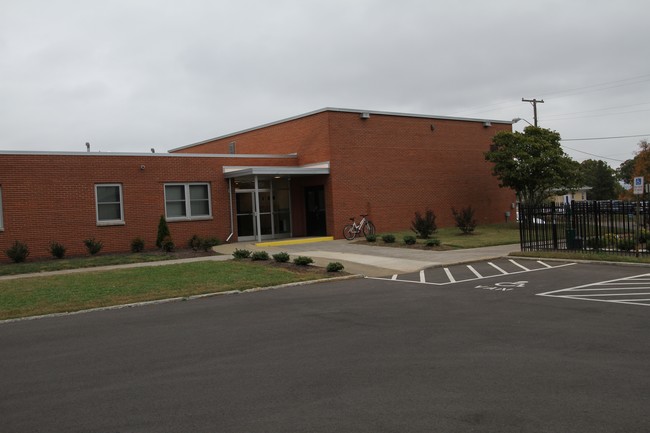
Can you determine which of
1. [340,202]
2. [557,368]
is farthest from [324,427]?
[340,202]

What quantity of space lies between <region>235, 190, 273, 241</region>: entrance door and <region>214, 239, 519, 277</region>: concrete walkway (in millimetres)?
2059

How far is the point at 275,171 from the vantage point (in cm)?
2414

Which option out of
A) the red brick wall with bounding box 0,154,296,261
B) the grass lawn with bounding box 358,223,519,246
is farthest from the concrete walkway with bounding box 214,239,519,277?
the red brick wall with bounding box 0,154,296,261

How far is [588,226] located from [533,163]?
37.5 feet

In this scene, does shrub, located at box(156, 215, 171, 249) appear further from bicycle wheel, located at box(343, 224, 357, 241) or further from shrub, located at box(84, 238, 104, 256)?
bicycle wheel, located at box(343, 224, 357, 241)

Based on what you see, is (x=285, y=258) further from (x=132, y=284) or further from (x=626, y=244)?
(x=626, y=244)

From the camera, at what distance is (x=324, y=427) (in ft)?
15.5

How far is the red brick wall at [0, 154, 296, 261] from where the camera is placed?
68.5 feet

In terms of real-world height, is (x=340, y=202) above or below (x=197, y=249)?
above

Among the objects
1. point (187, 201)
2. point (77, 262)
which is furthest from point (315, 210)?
point (77, 262)

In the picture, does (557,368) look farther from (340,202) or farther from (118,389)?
(340,202)

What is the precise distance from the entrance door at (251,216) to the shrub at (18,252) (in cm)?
879

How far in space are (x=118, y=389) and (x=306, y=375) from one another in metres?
1.92

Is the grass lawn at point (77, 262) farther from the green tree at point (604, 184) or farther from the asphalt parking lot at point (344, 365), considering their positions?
the green tree at point (604, 184)
